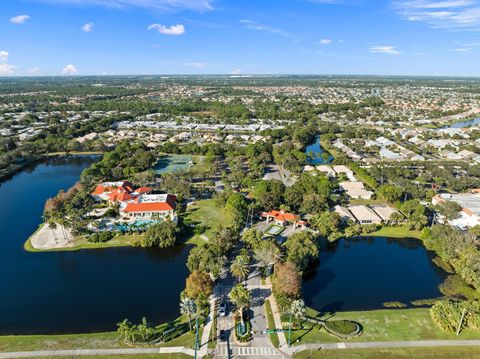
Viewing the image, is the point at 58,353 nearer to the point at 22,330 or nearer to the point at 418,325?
the point at 22,330

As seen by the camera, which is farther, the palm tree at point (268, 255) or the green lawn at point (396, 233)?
the green lawn at point (396, 233)

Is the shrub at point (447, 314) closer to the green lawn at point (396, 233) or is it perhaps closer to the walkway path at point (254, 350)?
the walkway path at point (254, 350)

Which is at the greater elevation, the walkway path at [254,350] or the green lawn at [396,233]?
the green lawn at [396,233]

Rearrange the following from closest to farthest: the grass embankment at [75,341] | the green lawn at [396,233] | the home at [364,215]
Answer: the grass embankment at [75,341]
the green lawn at [396,233]
the home at [364,215]

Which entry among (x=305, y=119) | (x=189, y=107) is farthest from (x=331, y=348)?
(x=189, y=107)

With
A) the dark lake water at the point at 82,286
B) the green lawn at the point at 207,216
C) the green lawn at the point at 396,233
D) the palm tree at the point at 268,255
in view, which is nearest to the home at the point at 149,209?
the green lawn at the point at 207,216

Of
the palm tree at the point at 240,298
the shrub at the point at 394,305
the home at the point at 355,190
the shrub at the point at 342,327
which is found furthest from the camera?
the home at the point at 355,190

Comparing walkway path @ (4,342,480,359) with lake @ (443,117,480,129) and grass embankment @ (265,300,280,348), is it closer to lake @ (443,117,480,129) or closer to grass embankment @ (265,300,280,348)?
grass embankment @ (265,300,280,348)
